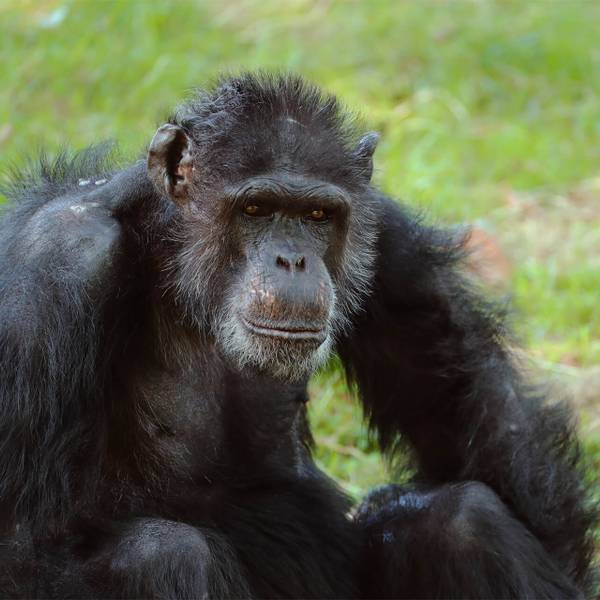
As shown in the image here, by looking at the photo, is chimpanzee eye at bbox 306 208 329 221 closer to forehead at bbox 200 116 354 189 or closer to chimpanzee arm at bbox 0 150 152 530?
forehead at bbox 200 116 354 189

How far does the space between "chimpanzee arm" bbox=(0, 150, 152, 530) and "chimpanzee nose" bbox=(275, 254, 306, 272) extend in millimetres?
681

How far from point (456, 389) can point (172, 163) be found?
6.50ft

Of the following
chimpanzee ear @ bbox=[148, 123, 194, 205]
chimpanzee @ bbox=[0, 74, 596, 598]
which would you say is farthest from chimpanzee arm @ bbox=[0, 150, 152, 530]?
chimpanzee ear @ bbox=[148, 123, 194, 205]

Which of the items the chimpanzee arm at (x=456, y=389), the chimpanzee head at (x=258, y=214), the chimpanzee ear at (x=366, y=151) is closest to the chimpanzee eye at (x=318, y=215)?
the chimpanzee head at (x=258, y=214)

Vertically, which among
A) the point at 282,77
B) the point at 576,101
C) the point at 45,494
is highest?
the point at 576,101

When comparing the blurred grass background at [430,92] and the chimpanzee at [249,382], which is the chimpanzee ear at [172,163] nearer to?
the chimpanzee at [249,382]

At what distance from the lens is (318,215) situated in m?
5.73

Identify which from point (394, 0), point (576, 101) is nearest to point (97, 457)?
point (576, 101)

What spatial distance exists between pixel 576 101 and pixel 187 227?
7937mm

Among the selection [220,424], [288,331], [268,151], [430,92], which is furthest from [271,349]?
[430,92]

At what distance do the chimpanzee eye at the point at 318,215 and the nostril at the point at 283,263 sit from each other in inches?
11.8

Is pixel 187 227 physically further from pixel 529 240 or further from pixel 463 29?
pixel 463 29

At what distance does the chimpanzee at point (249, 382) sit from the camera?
5285mm

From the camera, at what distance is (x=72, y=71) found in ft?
38.0
